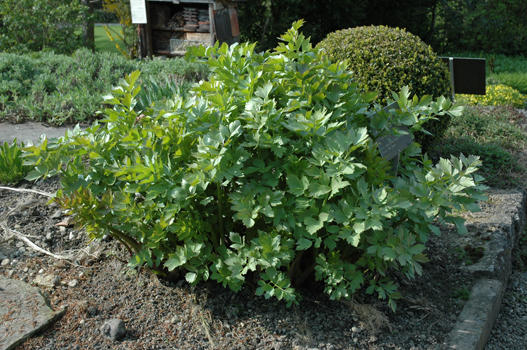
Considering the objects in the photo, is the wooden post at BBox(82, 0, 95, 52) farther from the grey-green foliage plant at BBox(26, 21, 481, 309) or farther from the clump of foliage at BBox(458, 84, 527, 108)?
the grey-green foliage plant at BBox(26, 21, 481, 309)

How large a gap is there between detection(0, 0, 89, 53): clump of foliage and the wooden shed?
1796 millimetres

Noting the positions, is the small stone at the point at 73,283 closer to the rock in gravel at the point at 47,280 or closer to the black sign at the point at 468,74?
the rock in gravel at the point at 47,280

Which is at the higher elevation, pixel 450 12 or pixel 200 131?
pixel 450 12

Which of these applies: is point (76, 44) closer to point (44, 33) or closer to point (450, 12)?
point (44, 33)

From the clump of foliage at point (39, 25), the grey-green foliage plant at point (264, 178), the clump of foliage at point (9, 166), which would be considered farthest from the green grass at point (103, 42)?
the grey-green foliage plant at point (264, 178)

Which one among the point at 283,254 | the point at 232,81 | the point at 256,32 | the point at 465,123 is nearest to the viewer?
the point at 283,254

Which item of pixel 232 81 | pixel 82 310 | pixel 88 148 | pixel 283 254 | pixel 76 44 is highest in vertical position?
pixel 76 44

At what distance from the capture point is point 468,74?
592cm

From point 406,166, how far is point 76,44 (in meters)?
9.17

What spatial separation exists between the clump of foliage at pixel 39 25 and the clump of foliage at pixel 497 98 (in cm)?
677

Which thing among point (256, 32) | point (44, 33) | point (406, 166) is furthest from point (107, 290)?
point (256, 32)

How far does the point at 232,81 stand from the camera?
8.38 ft

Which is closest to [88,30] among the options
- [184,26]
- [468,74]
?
[184,26]

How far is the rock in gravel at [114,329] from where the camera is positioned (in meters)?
2.50
